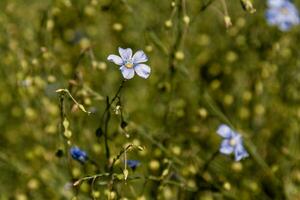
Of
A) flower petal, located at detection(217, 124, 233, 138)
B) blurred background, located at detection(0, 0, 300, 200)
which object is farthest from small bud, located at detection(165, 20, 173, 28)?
flower petal, located at detection(217, 124, 233, 138)

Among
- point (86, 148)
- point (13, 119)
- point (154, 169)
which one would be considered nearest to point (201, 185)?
point (154, 169)

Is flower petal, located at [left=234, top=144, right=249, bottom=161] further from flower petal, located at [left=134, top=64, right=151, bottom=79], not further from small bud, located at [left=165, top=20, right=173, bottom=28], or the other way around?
flower petal, located at [left=134, top=64, right=151, bottom=79]

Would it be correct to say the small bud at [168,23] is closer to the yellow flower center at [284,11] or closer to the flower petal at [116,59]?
the flower petal at [116,59]

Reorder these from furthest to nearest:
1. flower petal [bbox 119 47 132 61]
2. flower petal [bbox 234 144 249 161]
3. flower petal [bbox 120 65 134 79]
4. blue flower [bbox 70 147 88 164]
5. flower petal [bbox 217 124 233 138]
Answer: flower petal [bbox 217 124 233 138] → flower petal [bbox 234 144 249 161] → blue flower [bbox 70 147 88 164] → flower petal [bbox 119 47 132 61] → flower petal [bbox 120 65 134 79]

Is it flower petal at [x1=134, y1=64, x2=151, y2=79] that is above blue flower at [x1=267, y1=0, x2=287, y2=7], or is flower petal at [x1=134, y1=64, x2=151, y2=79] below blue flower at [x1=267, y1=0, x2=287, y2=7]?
below

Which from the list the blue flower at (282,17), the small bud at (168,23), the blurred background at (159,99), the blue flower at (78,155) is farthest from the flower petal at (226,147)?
the blue flower at (282,17)

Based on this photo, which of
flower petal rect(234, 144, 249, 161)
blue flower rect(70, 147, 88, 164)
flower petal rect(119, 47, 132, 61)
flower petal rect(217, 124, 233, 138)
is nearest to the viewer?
flower petal rect(119, 47, 132, 61)

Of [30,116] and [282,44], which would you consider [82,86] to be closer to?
[30,116]

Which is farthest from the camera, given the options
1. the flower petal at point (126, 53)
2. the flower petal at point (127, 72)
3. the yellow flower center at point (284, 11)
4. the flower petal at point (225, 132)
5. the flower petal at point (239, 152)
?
the yellow flower center at point (284, 11)
